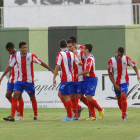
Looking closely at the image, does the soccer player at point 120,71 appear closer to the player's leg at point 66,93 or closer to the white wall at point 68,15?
the player's leg at point 66,93

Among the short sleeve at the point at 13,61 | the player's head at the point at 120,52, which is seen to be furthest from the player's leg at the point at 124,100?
the short sleeve at the point at 13,61

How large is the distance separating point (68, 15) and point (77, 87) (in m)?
11.7

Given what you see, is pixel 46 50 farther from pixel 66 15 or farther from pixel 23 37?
pixel 66 15

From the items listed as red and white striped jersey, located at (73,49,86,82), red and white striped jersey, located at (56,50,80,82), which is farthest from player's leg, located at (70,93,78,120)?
red and white striped jersey, located at (56,50,80,82)

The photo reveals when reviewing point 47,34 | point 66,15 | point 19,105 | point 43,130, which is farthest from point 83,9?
point 43,130

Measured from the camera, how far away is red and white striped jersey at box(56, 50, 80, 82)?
11.5m

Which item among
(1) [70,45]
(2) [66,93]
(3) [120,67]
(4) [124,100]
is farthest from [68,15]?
(4) [124,100]

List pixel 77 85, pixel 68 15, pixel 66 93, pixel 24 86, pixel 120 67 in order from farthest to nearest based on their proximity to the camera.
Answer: pixel 68 15, pixel 77 85, pixel 24 86, pixel 120 67, pixel 66 93

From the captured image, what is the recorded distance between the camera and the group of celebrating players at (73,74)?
37.7 feet

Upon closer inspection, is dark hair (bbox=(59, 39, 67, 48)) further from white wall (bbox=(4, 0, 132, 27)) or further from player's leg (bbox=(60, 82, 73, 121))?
white wall (bbox=(4, 0, 132, 27))

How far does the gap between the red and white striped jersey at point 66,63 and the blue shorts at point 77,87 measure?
89 cm

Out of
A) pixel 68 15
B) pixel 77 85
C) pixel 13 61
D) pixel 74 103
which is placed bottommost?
pixel 74 103

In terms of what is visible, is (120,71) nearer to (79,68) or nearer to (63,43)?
(79,68)

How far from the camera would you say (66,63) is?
454 inches
